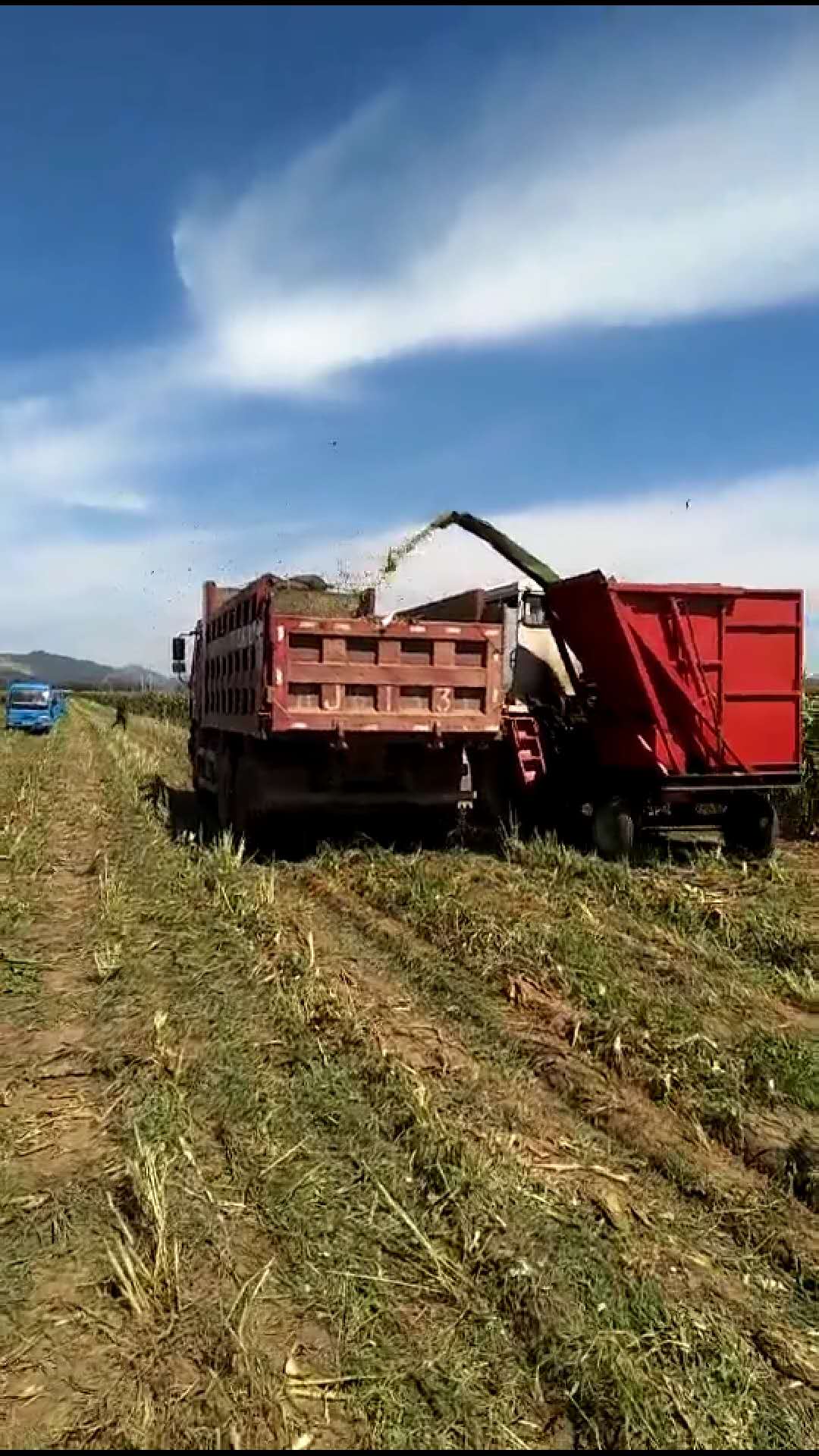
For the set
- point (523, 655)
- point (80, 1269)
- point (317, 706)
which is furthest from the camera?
point (523, 655)

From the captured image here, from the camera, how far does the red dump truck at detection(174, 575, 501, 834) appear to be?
9.16m

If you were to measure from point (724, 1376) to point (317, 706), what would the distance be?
684 centimetres

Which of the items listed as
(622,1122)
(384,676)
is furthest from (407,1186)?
(384,676)

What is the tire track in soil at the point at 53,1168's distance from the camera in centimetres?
281

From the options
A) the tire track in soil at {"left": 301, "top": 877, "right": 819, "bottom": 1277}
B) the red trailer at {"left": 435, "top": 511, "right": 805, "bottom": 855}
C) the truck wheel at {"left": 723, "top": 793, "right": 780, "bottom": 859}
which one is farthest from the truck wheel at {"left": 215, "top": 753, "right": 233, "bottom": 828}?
the tire track in soil at {"left": 301, "top": 877, "right": 819, "bottom": 1277}

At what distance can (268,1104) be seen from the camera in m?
4.45

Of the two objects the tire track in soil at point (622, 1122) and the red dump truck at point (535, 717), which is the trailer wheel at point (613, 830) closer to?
the red dump truck at point (535, 717)

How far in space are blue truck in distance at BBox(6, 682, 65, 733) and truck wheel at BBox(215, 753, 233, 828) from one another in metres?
30.4

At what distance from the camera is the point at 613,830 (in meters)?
10.3

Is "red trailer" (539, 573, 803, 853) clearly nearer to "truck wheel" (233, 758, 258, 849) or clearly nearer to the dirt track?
the dirt track

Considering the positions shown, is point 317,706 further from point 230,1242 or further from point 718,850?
point 230,1242

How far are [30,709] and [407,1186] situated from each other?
130 ft

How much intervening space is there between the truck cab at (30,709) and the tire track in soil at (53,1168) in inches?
1337

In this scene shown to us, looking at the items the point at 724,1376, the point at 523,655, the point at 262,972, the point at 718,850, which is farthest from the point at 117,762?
the point at 724,1376
